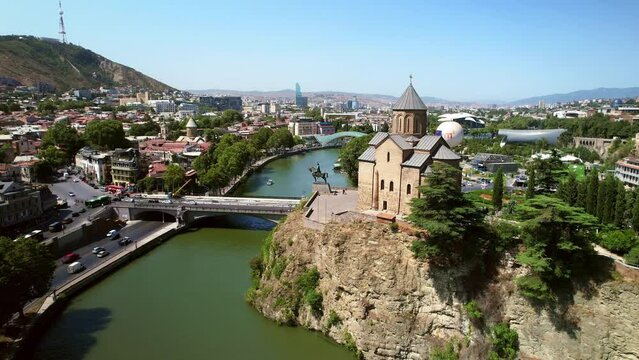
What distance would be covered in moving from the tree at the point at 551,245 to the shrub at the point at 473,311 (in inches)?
77.2

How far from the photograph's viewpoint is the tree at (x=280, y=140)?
8536 cm

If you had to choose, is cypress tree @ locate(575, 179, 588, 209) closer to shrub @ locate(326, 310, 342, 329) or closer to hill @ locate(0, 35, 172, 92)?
shrub @ locate(326, 310, 342, 329)

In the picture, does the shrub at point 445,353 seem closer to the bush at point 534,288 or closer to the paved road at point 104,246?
the bush at point 534,288

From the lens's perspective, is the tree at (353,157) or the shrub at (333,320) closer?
the shrub at (333,320)

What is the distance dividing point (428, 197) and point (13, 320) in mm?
20649

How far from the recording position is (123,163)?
4947 cm

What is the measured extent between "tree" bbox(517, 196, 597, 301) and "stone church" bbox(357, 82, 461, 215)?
617 cm

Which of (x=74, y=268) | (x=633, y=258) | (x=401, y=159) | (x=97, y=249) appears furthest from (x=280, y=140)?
(x=633, y=258)

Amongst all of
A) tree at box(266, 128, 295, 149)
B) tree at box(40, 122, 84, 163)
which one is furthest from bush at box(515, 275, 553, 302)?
tree at box(266, 128, 295, 149)

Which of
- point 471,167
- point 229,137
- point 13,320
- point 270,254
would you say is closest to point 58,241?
point 13,320

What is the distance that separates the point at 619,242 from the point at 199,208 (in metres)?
29.4

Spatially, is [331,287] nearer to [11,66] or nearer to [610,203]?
[610,203]

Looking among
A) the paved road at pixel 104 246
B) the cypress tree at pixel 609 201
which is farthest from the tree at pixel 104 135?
the cypress tree at pixel 609 201

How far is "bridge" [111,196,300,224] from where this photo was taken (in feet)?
119
